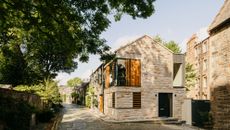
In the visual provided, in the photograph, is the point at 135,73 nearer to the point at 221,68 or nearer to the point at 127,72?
the point at 127,72

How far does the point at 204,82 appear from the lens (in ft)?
137

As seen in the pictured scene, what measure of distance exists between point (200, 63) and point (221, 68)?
32.5 meters

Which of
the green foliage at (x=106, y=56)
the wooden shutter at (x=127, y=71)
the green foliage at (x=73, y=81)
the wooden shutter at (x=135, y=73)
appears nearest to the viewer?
the green foliage at (x=106, y=56)

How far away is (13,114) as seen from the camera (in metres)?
12.6

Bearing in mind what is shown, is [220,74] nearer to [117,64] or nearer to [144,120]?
[144,120]

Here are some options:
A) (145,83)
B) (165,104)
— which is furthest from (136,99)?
(165,104)

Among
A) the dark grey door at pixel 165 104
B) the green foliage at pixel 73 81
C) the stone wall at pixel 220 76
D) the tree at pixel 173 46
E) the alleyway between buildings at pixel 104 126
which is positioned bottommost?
the alleyway between buildings at pixel 104 126

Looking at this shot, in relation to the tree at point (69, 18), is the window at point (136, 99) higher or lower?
lower

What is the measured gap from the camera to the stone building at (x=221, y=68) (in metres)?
11.5

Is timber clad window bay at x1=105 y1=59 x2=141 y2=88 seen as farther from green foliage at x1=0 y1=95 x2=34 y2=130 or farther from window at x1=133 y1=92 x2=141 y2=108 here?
green foliage at x1=0 y1=95 x2=34 y2=130

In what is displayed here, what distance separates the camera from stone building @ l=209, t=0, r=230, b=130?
→ 11.5 m

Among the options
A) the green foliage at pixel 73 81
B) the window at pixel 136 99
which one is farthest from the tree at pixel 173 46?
the green foliage at pixel 73 81

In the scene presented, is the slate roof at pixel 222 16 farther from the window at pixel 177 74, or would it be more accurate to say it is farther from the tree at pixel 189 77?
the tree at pixel 189 77

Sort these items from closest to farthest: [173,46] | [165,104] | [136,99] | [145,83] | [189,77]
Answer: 1. [136,99]
2. [145,83]
3. [165,104]
4. [189,77]
5. [173,46]
